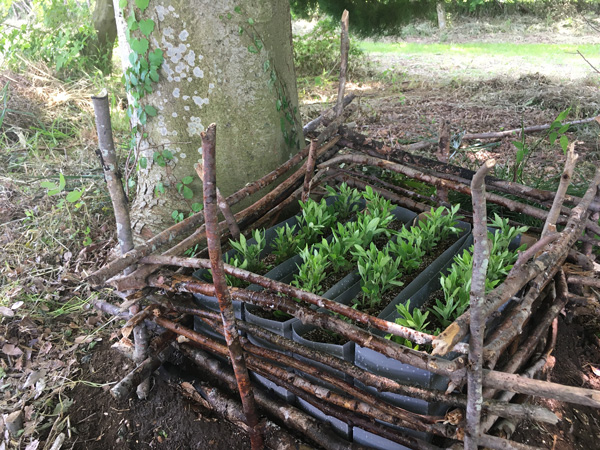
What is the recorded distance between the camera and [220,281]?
137cm

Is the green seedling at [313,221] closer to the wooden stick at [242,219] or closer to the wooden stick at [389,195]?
the wooden stick at [242,219]

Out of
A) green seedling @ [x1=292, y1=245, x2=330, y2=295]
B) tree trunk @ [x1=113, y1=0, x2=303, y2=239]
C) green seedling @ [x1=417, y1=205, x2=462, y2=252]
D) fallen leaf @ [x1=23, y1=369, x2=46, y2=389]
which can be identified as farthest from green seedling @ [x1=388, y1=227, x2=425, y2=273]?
fallen leaf @ [x1=23, y1=369, x2=46, y2=389]

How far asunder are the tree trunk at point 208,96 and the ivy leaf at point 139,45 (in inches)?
1.4

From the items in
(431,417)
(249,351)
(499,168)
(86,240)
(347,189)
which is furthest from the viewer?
(499,168)

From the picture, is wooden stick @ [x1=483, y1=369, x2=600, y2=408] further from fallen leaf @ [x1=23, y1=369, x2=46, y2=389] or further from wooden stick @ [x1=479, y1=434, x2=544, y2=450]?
fallen leaf @ [x1=23, y1=369, x2=46, y2=389]

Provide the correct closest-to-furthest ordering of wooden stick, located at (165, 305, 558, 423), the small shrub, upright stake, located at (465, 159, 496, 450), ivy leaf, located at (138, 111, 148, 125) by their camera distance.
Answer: upright stake, located at (465, 159, 496, 450), wooden stick, located at (165, 305, 558, 423), ivy leaf, located at (138, 111, 148, 125), the small shrub

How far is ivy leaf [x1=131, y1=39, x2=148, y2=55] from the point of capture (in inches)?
82.1

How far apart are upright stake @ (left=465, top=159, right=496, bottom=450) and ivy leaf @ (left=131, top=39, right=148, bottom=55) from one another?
1739 millimetres

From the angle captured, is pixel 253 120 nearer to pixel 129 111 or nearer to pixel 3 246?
pixel 129 111

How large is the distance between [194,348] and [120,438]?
45 cm

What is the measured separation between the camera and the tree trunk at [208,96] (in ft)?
6.97

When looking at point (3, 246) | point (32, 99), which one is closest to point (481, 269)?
point (3, 246)

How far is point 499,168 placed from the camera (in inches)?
132

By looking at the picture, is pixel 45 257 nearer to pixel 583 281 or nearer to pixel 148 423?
pixel 148 423
